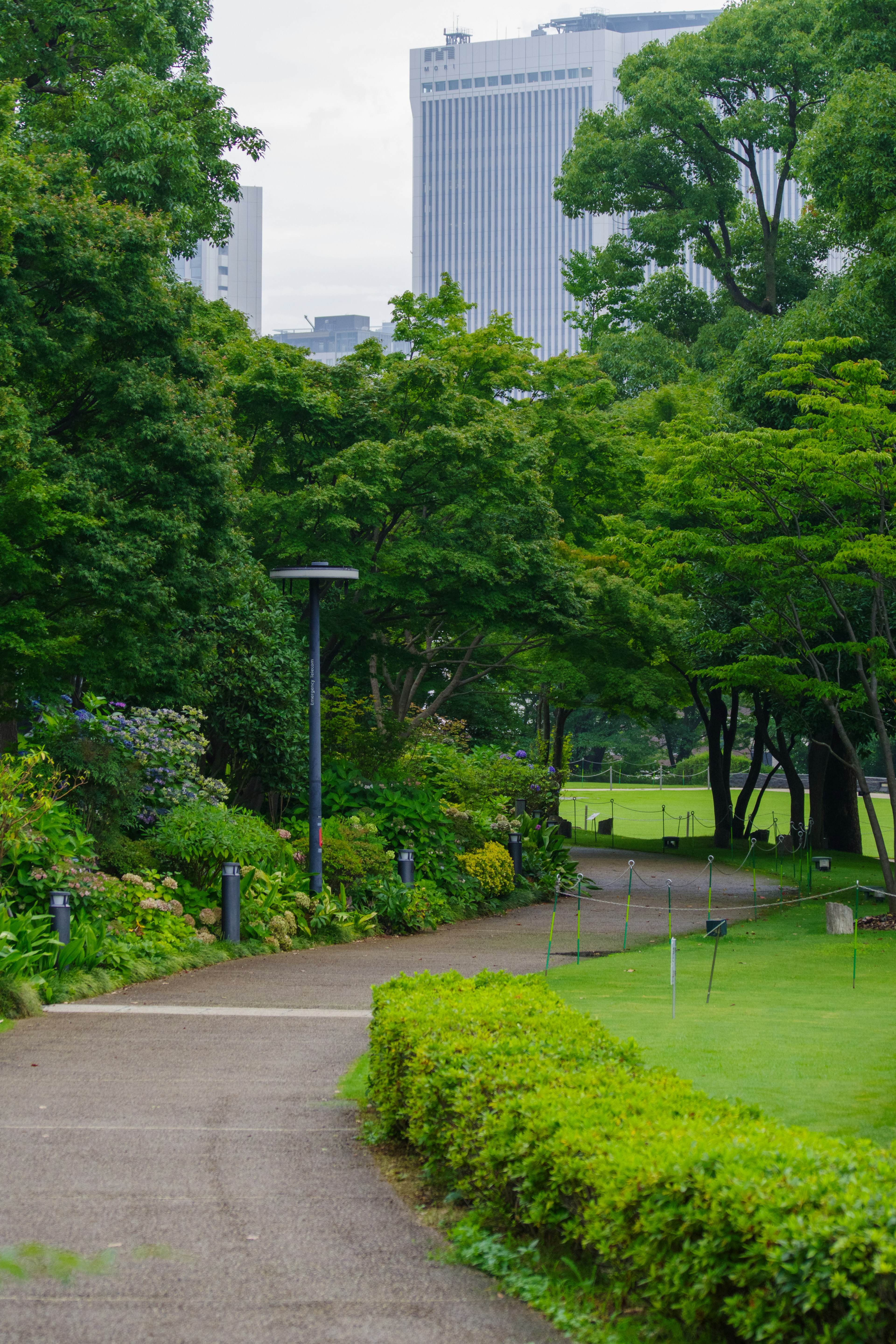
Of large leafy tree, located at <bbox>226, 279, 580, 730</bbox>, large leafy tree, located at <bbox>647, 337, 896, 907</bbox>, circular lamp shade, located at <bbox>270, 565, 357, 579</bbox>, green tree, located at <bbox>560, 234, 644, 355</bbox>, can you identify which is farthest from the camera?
green tree, located at <bbox>560, 234, 644, 355</bbox>

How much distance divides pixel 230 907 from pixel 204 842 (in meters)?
0.87

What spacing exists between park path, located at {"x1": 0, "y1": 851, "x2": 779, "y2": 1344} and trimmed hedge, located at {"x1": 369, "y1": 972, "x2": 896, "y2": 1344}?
353mm

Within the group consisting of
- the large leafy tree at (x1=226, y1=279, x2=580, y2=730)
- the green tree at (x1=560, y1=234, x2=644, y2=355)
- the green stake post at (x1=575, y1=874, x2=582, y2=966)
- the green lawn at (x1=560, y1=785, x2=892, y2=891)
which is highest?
the green tree at (x1=560, y1=234, x2=644, y2=355)

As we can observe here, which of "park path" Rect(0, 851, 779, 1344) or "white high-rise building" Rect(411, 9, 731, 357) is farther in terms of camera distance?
Result: "white high-rise building" Rect(411, 9, 731, 357)

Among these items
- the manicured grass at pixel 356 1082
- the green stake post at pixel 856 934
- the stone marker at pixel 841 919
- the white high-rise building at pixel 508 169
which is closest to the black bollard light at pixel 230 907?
the manicured grass at pixel 356 1082

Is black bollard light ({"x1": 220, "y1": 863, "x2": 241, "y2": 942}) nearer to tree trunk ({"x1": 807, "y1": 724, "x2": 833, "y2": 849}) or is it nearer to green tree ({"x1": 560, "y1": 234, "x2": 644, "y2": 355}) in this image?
tree trunk ({"x1": 807, "y1": 724, "x2": 833, "y2": 849})

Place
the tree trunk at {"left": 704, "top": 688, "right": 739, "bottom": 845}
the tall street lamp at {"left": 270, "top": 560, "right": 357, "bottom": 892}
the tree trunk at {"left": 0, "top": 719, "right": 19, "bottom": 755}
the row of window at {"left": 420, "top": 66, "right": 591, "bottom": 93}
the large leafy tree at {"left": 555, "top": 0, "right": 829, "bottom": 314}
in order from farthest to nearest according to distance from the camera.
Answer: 1. the row of window at {"left": 420, "top": 66, "right": 591, "bottom": 93}
2. the tree trunk at {"left": 704, "top": 688, "right": 739, "bottom": 845}
3. the large leafy tree at {"left": 555, "top": 0, "right": 829, "bottom": 314}
4. the tree trunk at {"left": 0, "top": 719, "right": 19, "bottom": 755}
5. the tall street lamp at {"left": 270, "top": 560, "right": 357, "bottom": 892}

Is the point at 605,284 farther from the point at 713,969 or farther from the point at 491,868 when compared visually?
the point at 713,969

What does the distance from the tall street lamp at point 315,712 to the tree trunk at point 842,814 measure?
1830 cm

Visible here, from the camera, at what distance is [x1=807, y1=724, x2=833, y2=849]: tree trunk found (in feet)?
99.0

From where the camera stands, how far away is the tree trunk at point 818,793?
30.2m

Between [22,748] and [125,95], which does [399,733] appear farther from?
[125,95]

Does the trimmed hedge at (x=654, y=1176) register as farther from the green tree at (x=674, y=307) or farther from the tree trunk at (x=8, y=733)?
the green tree at (x=674, y=307)

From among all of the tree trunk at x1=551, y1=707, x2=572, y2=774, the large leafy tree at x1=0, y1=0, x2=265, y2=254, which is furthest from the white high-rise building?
the large leafy tree at x1=0, y1=0, x2=265, y2=254
